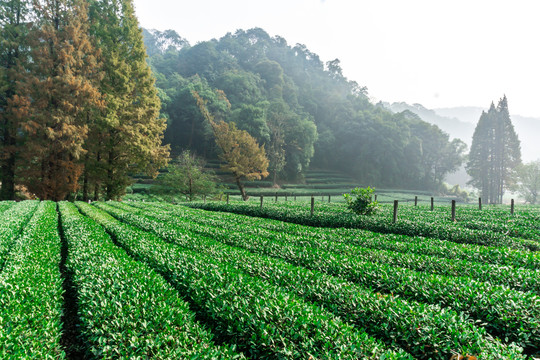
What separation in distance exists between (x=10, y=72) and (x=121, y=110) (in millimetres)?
9952

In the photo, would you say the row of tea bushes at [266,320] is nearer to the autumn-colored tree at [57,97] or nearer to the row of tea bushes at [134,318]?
the row of tea bushes at [134,318]

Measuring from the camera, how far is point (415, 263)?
6734 millimetres

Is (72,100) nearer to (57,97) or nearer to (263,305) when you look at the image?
(57,97)

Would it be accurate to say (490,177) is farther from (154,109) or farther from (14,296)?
(14,296)

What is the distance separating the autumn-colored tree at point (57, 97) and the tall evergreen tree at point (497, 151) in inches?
2549

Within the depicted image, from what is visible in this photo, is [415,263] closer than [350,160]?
Yes

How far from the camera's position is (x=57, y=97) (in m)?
22.5

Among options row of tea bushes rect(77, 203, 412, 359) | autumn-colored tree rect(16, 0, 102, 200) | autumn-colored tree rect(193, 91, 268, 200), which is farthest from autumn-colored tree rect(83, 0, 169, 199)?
row of tea bushes rect(77, 203, 412, 359)

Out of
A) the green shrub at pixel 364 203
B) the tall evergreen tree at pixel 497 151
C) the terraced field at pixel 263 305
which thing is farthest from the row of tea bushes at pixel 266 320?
the tall evergreen tree at pixel 497 151

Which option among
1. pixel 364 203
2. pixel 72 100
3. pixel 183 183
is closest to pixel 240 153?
pixel 183 183

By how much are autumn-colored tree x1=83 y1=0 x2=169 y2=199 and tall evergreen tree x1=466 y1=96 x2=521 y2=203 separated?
59.1 meters

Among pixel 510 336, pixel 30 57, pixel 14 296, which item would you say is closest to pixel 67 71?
pixel 30 57

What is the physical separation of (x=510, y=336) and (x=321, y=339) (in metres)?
2.99

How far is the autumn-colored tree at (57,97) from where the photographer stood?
2209cm
